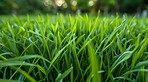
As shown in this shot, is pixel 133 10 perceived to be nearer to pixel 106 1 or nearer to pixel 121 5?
pixel 121 5

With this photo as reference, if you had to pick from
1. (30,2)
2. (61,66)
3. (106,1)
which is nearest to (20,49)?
(61,66)

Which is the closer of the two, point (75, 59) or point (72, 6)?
point (75, 59)

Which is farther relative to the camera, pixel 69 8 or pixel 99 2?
pixel 69 8

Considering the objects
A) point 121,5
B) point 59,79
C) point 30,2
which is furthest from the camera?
point 121,5

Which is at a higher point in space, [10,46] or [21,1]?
[21,1]

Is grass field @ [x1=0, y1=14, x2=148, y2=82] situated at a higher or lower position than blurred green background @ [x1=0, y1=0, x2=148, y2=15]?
lower

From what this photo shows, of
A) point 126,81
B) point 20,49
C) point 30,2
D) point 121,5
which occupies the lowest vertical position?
point 126,81

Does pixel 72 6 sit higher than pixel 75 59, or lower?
higher

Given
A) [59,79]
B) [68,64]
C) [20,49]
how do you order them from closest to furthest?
[59,79]
[68,64]
[20,49]

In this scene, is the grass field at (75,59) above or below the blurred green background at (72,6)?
below

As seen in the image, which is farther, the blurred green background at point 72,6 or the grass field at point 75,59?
the blurred green background at point 72,6

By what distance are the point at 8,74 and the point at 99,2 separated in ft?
78.9

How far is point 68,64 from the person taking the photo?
53 centimetres

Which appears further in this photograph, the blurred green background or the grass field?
the blurred green background
